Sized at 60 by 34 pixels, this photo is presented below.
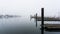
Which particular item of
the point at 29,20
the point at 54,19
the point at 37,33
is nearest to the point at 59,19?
the point at 54,19

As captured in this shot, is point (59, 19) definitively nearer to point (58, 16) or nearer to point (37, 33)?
point (58, 16)

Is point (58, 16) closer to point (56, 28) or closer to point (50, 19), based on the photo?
point (50, 19)

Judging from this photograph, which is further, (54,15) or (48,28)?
(54,15)

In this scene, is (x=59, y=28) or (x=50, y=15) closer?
(x=59, y=28)

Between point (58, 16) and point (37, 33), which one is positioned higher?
point (58, 16)

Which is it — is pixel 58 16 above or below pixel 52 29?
above

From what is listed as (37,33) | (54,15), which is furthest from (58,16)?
(37,33)

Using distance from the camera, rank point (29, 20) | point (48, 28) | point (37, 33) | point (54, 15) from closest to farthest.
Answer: point (48, 28)
point (37, 33)
point (54, 15)
point (29, 20)

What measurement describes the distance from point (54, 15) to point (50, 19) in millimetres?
417

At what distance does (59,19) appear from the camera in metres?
6.29

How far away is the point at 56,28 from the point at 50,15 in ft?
8.08

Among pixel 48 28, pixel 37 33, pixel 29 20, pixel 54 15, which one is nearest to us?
pixel 48 28

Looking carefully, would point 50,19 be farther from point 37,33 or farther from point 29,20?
point 29,20

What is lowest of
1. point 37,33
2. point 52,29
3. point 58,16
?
point 37,33
